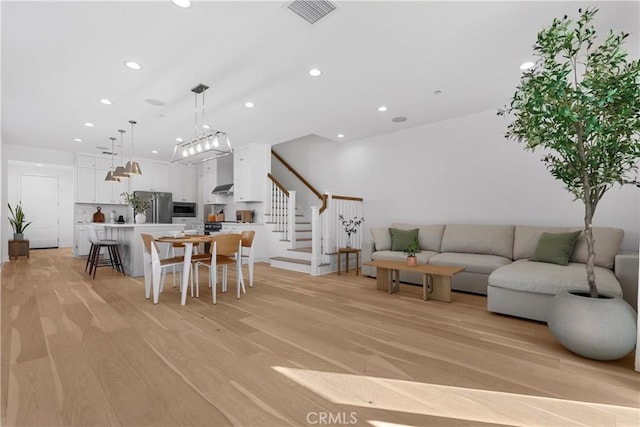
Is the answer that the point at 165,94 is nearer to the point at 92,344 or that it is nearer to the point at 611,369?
the point at 92,344

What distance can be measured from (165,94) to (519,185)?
530 cm

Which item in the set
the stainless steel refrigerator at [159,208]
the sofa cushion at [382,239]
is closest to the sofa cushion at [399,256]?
the sofa cushion at [382,239]

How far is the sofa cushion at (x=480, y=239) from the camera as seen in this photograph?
424 centimetres

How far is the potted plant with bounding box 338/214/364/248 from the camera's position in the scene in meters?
5.83

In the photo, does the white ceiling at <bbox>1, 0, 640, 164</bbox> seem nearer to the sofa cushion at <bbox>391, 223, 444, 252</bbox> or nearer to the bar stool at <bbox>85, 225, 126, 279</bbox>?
the sofa cushion at <bbox>391, 223, 444, 252</bbox>

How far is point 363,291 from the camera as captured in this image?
4.14 m

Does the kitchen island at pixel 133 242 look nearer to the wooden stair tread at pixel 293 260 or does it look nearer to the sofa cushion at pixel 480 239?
the wooden stair tread at pixel 293 260

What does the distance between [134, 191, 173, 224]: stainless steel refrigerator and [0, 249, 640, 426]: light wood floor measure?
499cm

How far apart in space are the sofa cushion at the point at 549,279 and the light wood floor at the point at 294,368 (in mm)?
361

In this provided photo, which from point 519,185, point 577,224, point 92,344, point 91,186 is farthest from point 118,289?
point 577,224

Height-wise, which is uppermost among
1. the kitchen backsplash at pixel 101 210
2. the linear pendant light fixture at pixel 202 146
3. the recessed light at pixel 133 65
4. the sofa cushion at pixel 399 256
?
the recessed light at pixel 133 65

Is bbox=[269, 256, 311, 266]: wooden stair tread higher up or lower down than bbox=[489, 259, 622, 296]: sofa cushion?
lower down

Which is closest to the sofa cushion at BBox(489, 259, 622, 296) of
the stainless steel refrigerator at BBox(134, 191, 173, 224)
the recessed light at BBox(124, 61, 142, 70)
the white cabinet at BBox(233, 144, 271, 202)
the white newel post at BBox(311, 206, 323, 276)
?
the white newel post at BBox(311, 206, 323, 276)

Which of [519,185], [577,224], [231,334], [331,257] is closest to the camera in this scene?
[231,334]
